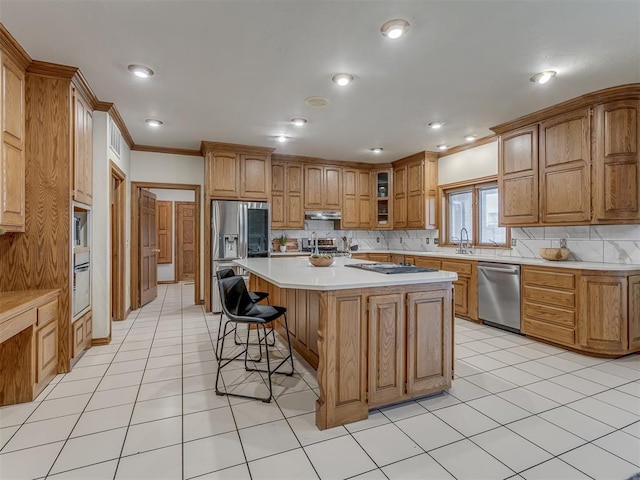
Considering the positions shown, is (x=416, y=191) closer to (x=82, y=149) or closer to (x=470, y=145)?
(x=470, y=145)

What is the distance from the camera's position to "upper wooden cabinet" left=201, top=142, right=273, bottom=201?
495 cm

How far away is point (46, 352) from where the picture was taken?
2578mm

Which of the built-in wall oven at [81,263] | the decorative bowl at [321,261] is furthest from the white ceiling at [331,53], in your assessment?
the decorative bowl at [321,261]

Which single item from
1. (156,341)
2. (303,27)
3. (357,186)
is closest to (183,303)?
(156,341)

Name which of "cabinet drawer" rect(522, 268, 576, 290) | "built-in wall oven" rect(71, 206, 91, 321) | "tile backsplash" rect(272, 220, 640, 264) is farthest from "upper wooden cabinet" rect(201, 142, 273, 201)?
"cabinet drawer" rect(522, 268, 576, 290)

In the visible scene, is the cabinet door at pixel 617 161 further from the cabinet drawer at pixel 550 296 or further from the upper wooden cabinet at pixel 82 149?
the upper wooden cabinet at pixel 82 149

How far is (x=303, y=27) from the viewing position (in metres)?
2.25

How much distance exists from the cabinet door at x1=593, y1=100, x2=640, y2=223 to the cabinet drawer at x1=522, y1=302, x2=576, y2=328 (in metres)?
1.00

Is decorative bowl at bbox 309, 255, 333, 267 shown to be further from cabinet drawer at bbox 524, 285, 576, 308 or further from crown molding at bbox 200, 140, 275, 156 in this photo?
crown molding at bbox 200, 140, 275, 156

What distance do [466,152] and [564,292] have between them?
258 centimetres

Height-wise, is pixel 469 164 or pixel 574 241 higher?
pixel 469 164

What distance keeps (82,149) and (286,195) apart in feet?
10.3

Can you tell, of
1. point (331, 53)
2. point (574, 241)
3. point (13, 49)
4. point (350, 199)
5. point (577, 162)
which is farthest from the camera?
point (350, 199)

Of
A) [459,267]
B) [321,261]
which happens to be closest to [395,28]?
[321,261]
